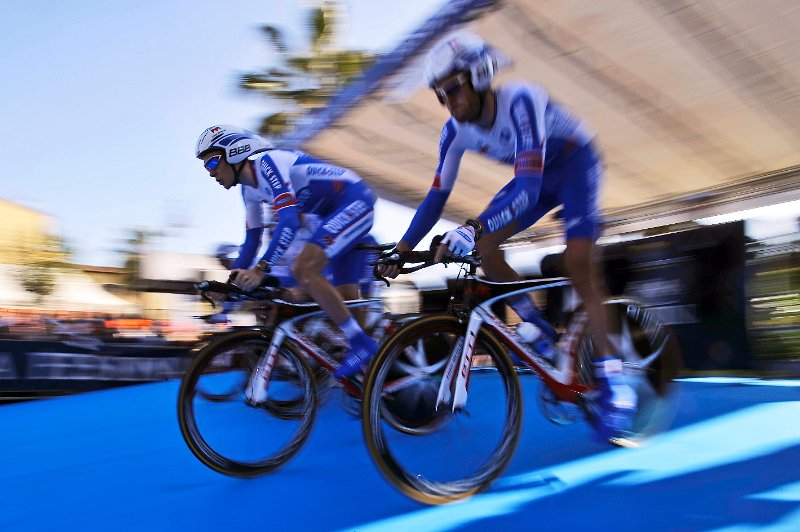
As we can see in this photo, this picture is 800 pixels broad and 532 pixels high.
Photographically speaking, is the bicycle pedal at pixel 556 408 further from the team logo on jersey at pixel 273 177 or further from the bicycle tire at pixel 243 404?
the team logo on jersey at pixel 273 177

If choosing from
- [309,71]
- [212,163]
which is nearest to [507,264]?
[212,163]

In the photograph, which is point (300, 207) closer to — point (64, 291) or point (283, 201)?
point (283, 201)

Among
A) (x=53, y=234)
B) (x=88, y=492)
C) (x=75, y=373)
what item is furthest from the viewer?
(x=53, y=234)

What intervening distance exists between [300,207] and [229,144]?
0.62m

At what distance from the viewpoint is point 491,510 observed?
2.27 m

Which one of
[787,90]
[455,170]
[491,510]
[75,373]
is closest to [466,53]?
[455,170]

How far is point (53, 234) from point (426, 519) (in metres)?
20.7

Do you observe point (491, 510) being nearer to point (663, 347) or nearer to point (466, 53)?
point (663, 347)

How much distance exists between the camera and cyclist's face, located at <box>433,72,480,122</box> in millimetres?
2584

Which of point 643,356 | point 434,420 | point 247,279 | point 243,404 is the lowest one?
point 243,404

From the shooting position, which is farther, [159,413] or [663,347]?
[159,413]

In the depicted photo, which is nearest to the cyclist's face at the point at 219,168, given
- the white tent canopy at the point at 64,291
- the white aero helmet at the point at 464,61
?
the white aero helmet at the point at 464,61

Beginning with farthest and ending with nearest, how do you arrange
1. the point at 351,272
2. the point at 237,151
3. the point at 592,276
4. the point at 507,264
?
1. the point at 351,272
2. the point at 237,151
3. the point at 507,264
4. the point at 592,276

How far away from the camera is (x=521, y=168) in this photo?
8.16ft
